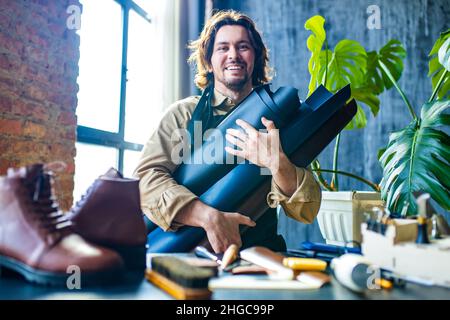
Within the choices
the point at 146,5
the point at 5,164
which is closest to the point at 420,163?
the point at 5,164

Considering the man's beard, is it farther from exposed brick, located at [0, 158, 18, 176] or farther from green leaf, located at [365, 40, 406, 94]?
green leaf, located at [365, 40, 406, 94]

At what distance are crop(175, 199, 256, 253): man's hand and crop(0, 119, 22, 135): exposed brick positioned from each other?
62 cm

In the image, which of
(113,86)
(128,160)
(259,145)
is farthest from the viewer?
(128,160)

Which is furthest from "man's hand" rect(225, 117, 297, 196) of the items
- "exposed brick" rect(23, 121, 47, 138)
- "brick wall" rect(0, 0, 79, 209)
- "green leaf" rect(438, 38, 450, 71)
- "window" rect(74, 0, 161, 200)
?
"window" rect(74, 0, 161, 200)

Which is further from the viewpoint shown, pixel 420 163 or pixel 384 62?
pixel 384 62

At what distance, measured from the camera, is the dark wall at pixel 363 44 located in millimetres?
2490

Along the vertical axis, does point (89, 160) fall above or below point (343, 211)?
above

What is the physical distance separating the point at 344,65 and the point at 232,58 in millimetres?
937

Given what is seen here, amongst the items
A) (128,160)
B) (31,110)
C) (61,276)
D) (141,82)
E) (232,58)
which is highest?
(141,82)

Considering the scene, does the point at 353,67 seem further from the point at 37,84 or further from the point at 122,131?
the point at 37,84

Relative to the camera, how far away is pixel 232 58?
1095 millimetres

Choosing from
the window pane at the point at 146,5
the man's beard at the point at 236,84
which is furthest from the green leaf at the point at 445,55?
the window pane at the point at 146,5

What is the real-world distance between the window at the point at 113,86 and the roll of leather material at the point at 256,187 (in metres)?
0.71
